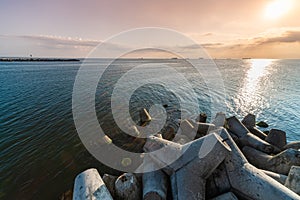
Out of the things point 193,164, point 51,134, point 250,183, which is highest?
point 193,164

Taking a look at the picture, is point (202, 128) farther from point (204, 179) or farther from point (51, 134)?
point (51, 134)

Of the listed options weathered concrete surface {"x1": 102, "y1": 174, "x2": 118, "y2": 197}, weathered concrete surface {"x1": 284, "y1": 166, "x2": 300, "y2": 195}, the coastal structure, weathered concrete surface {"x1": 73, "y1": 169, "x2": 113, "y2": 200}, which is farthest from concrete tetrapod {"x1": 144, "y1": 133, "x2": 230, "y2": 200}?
weathered concrete surface {"x1": 284, "y1": 166, "x2": 300, "y2": 195}

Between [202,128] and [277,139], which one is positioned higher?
[277,139]

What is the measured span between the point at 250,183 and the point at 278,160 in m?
3.42

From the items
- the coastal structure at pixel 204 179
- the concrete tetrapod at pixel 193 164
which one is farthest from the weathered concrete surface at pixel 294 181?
the concrete tetrapod at pixel 193 164

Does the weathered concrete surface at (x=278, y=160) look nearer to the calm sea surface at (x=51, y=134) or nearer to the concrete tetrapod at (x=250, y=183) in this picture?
the concrete tetrapod at (x=250, y=183)

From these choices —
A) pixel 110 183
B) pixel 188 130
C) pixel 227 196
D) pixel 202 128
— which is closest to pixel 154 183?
pixel 110 183

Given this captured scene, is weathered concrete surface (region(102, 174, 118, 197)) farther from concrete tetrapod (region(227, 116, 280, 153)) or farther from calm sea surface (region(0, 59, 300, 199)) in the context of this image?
concrete tetrapod (region(227, 116, 280, 153))

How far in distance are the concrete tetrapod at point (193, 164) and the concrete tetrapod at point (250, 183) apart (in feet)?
1.55

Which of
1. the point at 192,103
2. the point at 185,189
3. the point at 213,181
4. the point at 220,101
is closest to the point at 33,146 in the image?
the point at 185,189

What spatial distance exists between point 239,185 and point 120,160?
6.44m

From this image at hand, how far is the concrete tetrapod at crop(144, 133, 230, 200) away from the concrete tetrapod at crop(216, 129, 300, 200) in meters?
0.47

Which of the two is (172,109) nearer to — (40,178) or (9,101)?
(40,178)

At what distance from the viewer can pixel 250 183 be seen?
4.62 meters
